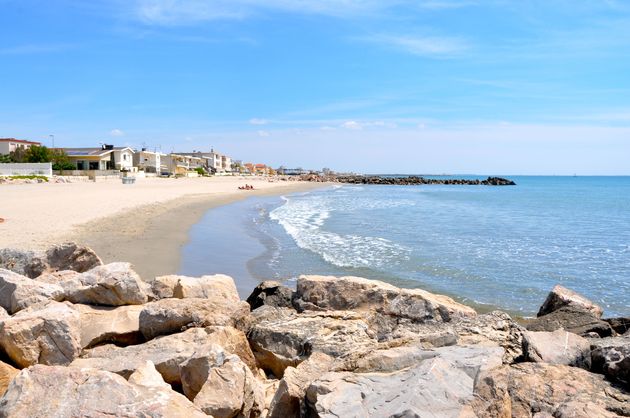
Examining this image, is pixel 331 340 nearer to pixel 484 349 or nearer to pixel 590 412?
pixel 484 349

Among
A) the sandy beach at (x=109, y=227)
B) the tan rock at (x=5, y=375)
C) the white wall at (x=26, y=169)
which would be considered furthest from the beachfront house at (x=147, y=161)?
the tan rock at (x=5, y=375)

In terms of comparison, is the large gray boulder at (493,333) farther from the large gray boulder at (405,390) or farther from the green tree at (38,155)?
the green tree at (38,155)

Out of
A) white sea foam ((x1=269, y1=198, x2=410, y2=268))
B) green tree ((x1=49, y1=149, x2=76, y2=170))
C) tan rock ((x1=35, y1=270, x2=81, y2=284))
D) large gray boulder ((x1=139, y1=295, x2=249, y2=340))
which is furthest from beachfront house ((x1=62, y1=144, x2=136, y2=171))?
large gray boulder ((x1=139, y1=295, x2=249, y2=340))

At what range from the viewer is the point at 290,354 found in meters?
5.10

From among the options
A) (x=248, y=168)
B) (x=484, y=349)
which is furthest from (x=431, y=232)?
(x=248, y=168)

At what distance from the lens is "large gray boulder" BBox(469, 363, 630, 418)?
3.26 meters

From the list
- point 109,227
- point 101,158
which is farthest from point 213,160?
point 109,227

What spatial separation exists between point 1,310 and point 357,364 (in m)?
3.84

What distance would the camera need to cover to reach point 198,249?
607 inches

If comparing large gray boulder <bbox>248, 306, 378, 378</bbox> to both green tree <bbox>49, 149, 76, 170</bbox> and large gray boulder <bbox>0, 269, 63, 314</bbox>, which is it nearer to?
large gray boulder <bbox>0, 269, 63, 314</bbox>

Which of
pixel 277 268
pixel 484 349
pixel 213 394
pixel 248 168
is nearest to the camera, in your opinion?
pixel 213 394

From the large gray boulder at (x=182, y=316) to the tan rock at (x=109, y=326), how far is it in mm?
205

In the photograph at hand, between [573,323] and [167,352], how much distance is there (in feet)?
16.0

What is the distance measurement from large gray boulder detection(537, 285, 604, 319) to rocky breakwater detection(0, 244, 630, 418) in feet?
0.09
